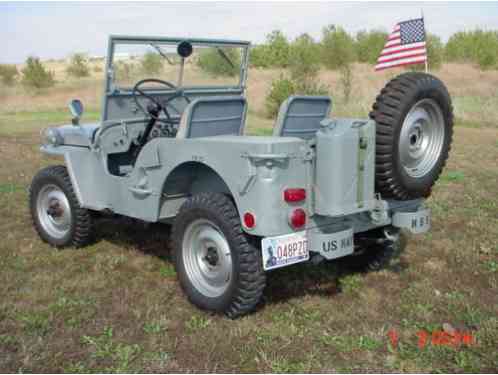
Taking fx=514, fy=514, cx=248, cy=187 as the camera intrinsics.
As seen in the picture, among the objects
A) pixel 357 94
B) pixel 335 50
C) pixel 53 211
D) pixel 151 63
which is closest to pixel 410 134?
pixel 151 63

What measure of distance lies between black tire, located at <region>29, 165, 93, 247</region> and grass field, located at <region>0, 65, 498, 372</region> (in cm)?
12

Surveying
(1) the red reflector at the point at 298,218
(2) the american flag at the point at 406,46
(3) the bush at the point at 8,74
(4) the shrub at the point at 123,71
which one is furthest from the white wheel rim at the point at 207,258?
(3) the bush at the point at 8,74

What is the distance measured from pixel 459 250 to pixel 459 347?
1.94 meters

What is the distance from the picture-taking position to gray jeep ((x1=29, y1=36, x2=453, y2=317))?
3131mm

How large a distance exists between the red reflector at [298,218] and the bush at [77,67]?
47593mm

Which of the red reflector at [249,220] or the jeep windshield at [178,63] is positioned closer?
the red reflector at [249,220]

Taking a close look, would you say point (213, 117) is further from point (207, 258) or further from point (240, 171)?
point (207, 258)

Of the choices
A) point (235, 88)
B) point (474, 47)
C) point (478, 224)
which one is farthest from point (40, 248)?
point (474, 47)

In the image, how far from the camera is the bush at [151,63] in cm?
471

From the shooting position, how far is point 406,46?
432 inches

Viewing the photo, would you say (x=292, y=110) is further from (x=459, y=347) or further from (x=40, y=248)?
(x=40, y=248)

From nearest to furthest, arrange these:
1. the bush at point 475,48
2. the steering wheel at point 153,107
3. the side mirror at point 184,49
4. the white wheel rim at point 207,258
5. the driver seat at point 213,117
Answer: the white wheel rim at point 207,258
the driver seat at point 213,117
the steering wheel at point 153,107
the side mirror at point 184,49
the bush at point 475,48
